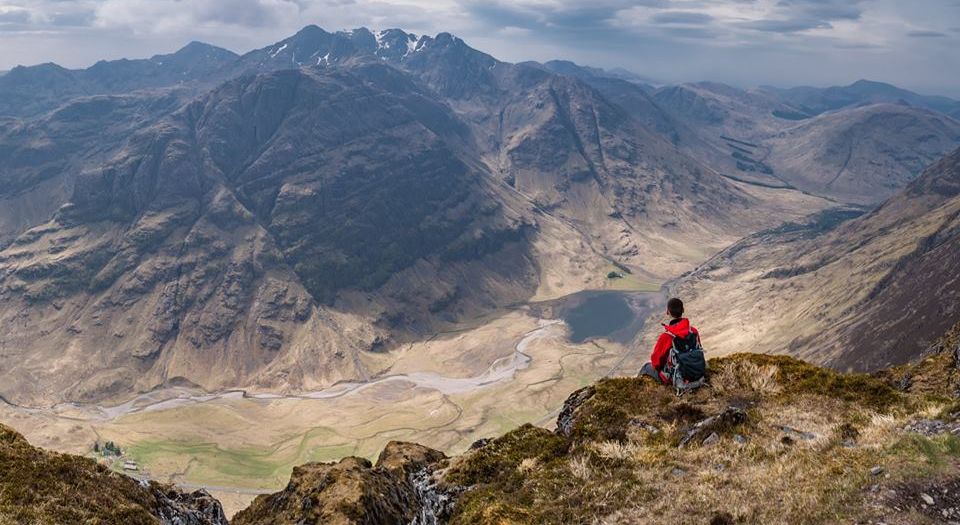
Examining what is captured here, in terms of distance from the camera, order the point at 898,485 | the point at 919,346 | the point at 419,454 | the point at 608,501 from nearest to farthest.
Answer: the point at 898,485 → the point at 608,501 → the point at 419,454 → the point at 919,346

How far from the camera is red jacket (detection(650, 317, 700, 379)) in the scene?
24.6 m

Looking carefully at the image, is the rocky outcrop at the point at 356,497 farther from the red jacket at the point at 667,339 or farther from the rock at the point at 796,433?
the rock at the point at 796,433

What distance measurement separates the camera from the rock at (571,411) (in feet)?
86.9

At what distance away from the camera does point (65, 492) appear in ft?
64.7

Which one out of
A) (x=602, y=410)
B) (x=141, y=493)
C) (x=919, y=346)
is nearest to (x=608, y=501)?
(x=602, y=410)

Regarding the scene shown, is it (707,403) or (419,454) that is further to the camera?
(419,454)

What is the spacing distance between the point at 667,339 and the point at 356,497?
15.6 meters

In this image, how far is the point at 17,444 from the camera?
21578 mm

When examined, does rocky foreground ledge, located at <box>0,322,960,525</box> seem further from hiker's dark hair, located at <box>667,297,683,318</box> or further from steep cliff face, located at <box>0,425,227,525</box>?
hiker's dark hair, located at <box>667,297,683,318</box>

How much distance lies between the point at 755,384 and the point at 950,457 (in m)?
9.09

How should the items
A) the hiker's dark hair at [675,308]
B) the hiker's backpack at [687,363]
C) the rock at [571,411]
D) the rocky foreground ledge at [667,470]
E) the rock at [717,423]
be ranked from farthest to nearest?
the rock at [571,411] → the hiker's backpack at [687,363] → the hiker's dark hair at [675,308] → the rock at [717,423] → the rocky foreground ledge at [667,470]

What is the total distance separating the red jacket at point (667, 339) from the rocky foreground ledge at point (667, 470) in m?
1.54

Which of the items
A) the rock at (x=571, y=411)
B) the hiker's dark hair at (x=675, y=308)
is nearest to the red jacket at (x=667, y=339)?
the hiker's dark hair at (x=675, y=308)

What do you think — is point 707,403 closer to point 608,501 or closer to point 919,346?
point 608,501
